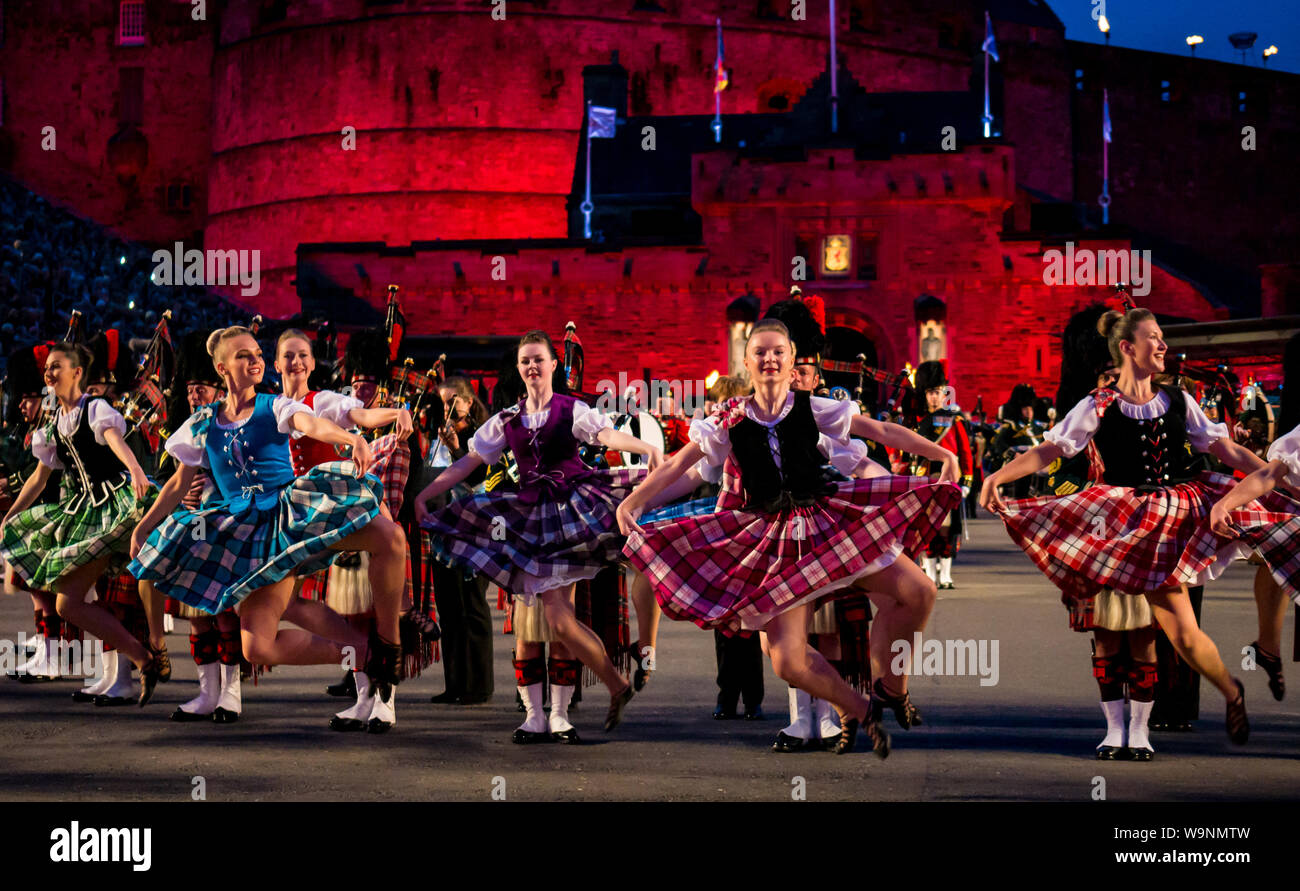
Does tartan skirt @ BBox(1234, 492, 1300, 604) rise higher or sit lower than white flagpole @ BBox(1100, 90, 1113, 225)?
lower

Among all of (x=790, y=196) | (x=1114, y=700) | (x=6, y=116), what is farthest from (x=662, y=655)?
(x=6, y=116)

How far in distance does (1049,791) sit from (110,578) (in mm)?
5429

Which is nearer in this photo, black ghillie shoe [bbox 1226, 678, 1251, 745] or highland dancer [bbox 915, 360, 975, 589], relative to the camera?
black ghillie shoe [bbox 1226, 678, 1251, 745]

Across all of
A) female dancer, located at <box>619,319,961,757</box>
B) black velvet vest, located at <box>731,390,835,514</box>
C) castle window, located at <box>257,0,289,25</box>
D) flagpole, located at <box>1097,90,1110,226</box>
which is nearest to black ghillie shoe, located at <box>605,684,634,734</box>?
female dancer, located at <box>619,319,961,757</box>

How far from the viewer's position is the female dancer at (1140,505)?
22.4ft

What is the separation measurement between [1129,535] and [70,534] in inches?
214

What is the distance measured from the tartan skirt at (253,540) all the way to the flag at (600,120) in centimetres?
3930

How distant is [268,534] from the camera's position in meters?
7.58

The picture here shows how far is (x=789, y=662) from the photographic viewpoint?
6531 millimetres

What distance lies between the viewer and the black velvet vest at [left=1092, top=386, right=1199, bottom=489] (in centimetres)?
703

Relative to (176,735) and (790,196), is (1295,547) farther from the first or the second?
(790,196)

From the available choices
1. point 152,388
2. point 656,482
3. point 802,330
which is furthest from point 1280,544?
point 152,388

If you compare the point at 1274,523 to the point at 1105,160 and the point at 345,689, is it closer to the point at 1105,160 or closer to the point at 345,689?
the point at 345,689

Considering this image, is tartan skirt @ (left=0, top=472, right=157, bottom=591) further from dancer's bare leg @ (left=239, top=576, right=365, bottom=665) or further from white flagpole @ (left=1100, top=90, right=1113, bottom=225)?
white flagpole @ (left=1100, top=90, right=1113, bottom=225)
